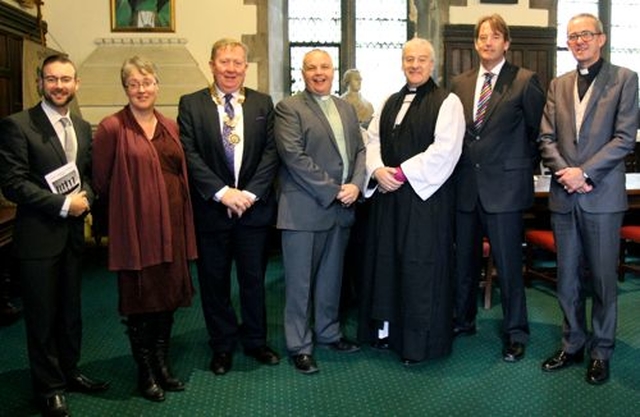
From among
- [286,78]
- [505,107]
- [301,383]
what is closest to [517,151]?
[505,107]

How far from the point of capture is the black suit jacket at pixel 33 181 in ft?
7.59

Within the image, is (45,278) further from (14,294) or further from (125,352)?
(14,294)

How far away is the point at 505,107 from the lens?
2.94 meters

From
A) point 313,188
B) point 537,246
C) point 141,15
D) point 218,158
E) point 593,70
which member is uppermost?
point 141,15

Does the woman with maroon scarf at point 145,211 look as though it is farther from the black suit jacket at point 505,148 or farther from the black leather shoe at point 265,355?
the black suit jacket at point 505,148

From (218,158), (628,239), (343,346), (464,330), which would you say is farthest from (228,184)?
(628,239)

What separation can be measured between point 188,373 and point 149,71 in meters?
1.38

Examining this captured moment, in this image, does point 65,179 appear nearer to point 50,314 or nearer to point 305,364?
point 50,314

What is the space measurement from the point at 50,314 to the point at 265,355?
1014 mm

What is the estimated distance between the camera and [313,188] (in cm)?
287

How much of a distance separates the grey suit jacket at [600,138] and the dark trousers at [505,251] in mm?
273

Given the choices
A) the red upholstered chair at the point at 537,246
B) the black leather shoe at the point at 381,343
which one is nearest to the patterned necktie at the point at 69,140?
the black leather shoe at the point at 381,343

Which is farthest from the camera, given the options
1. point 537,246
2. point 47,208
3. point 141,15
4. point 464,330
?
point 141,15

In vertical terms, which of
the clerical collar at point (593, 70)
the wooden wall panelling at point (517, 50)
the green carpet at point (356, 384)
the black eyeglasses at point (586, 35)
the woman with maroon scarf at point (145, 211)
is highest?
the wooden wall panelling at point (517, 50)
